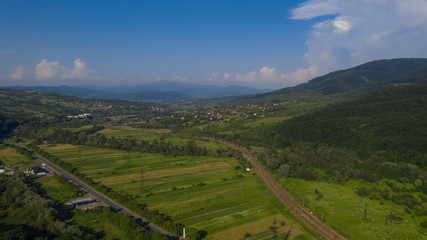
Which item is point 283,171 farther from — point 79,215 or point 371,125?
point 371,125

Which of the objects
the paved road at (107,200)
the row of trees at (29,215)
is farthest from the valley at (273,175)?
the row of trees at (29,215)

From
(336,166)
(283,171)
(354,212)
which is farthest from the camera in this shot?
(336,166)

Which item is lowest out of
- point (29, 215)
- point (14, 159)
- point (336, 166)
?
point (29, 215)

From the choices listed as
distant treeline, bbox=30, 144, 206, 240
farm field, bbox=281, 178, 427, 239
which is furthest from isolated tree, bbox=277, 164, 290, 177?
distant treeline, bbox=30, 144, 206, 240

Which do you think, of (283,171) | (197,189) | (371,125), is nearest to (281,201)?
(283,171)

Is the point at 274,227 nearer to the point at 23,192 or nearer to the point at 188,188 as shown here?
the point at 188,188

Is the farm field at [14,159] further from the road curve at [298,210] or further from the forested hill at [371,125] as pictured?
the forested hill at [371,125]

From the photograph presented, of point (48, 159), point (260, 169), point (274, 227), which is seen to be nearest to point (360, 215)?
point (274, 227)
